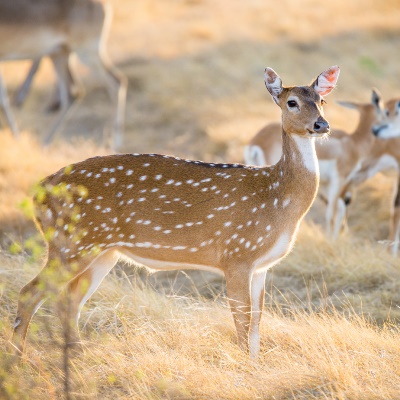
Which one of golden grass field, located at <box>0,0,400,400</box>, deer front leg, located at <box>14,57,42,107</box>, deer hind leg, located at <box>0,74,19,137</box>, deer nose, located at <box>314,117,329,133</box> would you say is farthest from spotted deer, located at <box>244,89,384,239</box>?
deer front leg, located at <box>14,57,42,107</box>

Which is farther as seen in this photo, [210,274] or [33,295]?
[210,274]

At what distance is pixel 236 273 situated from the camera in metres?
5.39

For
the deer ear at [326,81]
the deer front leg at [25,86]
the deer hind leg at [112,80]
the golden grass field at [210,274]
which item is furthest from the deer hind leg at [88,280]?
the deer front leg at [25,86]

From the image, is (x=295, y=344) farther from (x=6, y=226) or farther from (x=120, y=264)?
(x=6, y=226)

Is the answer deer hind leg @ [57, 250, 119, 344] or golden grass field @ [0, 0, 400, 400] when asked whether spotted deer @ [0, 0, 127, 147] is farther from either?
deer hind leg @ [57, 250, 119, 344]

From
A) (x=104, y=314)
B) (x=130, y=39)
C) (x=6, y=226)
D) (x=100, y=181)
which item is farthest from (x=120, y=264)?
(x=130, y=39)

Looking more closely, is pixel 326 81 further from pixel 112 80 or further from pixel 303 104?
pixel 112 80

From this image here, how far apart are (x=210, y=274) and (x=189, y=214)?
7.41 feet

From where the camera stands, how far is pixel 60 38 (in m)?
12.4

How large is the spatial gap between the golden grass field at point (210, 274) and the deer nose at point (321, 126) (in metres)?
1.20

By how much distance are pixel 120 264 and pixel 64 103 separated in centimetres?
571

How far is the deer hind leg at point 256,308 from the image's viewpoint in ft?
18.0

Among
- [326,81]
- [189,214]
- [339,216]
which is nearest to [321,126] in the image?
[326,81]

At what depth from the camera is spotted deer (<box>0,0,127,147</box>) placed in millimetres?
12062
